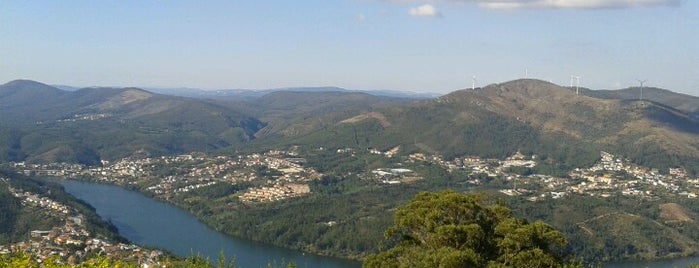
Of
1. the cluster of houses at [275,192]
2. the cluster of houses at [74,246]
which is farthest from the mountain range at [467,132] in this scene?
the cluster of houses at [74,246]

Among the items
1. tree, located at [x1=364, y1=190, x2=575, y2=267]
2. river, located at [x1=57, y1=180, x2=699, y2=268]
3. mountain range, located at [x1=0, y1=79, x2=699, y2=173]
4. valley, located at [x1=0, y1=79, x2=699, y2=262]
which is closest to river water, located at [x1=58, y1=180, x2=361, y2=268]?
river, located at [x1=57, y1=180, x2=699, y2=268]

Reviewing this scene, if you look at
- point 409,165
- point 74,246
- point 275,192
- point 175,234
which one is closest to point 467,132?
point 409,165

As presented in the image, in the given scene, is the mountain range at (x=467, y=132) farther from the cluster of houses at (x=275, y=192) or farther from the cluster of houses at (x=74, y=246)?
the cluster of houses at (x=74, y=246)

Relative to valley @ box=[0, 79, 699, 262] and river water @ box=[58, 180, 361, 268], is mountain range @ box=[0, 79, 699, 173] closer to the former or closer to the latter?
valley @ box=[0, 79, 699, 262]

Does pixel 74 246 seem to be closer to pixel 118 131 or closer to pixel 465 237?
pixel 465 237

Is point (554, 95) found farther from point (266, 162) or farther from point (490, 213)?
point (490, 213)
